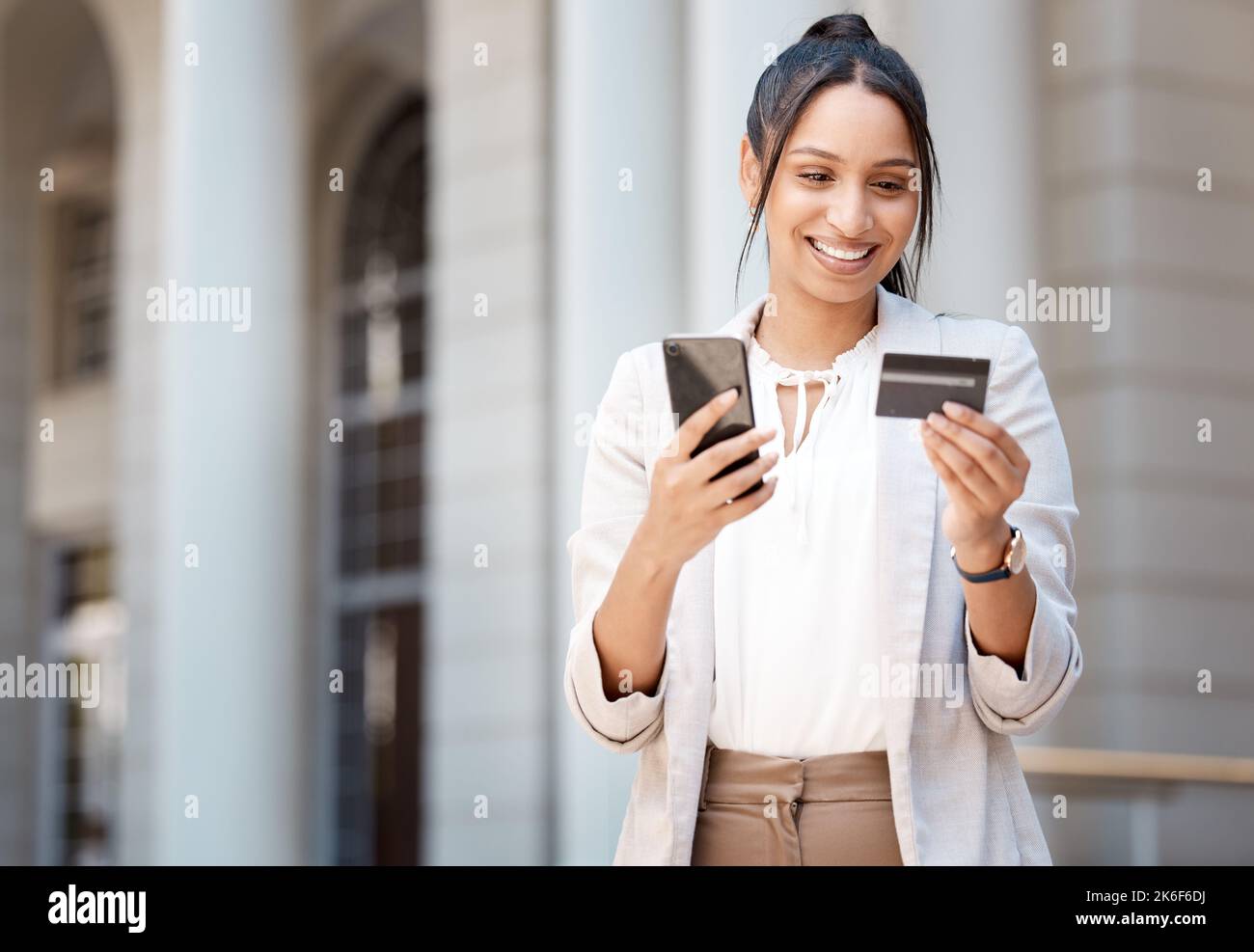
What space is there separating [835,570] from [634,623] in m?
0.26

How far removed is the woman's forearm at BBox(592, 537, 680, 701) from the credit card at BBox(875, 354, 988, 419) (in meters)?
0.34

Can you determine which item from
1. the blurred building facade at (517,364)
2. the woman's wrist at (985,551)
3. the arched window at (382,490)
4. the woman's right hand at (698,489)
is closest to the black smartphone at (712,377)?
the woman's right hand at (698,489)

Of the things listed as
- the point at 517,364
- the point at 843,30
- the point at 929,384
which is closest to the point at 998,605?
the point at 929,384

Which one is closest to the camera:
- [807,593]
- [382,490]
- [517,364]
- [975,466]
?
[975,466]

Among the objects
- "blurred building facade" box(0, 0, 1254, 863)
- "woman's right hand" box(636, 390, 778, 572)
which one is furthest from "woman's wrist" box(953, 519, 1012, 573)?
"blurred building facade" box(0, 0, 1254, 863)

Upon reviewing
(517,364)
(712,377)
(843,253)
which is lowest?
(712,377)

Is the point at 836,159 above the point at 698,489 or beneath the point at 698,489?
above

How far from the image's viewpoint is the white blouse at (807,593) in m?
1.93

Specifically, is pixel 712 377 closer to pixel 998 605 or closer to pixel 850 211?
pixel 850 211

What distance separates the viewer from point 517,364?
8383 mm

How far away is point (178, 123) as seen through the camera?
7.55 metres

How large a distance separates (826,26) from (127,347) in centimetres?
1017
